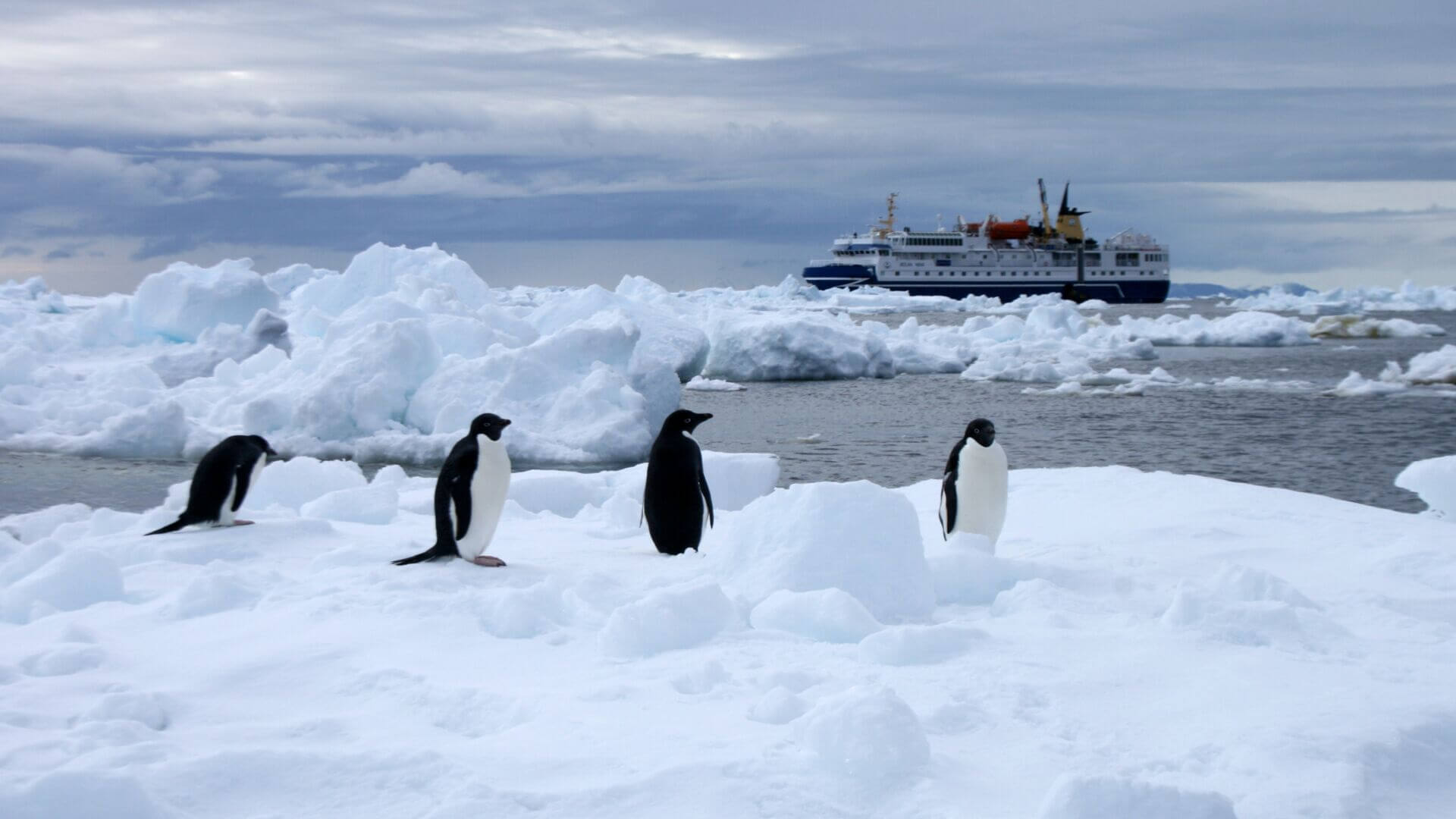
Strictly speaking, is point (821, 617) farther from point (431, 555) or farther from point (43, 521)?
point (43, 521)

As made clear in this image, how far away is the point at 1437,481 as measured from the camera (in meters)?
7.18

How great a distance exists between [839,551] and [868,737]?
1592 millimetres

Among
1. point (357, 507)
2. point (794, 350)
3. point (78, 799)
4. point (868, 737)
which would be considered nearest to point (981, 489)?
point (357, 507)

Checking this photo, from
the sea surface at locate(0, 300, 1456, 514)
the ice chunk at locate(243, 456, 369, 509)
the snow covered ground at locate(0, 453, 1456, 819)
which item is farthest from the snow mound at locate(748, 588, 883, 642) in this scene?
the ice chunk at locate(243, 456, 369, 509)

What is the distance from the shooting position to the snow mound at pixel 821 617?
386 centimetres

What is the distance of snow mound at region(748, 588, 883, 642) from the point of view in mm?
3863

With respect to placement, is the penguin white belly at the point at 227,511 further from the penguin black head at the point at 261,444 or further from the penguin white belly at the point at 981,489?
the penguin white belly at the point at 981,489

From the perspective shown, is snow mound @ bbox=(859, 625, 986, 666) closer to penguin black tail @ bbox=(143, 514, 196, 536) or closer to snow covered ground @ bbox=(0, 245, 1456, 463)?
penguin black tail @ bbox=(143, 514, 196, 536)

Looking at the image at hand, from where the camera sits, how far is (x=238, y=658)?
3.57 meters

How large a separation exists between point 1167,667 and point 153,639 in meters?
3.10

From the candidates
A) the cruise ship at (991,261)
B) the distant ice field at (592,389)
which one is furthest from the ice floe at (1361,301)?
the distant ice field at (592,389)

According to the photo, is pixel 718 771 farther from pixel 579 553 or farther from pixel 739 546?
pixel 579 553

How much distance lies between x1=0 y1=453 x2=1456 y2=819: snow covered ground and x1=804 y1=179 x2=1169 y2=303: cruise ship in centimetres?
6273

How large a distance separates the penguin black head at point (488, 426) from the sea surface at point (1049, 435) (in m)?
3.71
